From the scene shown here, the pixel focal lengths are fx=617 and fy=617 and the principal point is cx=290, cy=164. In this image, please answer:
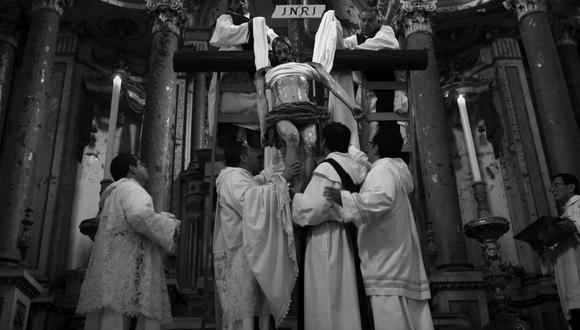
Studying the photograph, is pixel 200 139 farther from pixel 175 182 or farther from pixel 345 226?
pixel 345 226

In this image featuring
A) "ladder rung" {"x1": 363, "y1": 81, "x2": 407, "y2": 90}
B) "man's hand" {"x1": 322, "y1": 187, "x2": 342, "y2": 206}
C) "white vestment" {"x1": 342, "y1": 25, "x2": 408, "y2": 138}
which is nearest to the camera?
"man's hand" {"x1": 322, "y1": 187, "x2": 342, "y2": 206}

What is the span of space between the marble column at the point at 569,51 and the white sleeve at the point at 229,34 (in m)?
6.67

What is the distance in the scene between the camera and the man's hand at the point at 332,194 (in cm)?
398

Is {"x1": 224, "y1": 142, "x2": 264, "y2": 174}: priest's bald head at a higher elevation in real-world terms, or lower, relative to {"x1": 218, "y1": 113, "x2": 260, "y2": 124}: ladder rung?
lower

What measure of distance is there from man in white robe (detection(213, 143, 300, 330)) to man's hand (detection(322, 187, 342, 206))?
1.21 ft

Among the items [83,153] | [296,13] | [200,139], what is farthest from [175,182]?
[296,13]

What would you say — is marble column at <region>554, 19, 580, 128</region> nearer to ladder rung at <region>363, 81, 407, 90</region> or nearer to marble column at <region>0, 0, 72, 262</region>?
ladder rung at <region>363, 81, 407, 90</region>

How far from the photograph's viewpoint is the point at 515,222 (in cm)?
967

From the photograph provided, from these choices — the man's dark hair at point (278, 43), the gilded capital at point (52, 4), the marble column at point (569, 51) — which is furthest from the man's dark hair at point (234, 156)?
the marble column at point (569, 51)

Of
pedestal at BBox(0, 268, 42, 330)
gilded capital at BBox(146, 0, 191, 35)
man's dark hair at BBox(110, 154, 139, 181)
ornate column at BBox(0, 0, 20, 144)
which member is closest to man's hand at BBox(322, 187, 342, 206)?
man's dark hair at BBox(110, 154, 139, 181)

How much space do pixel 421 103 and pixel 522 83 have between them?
9.47ft

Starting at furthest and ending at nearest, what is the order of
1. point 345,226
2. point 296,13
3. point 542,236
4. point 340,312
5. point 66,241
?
point 66,241 → point 542,236 → point 296,13 → point 345,226 → point 340,312

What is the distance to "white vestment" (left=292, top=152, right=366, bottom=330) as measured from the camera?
151 inches

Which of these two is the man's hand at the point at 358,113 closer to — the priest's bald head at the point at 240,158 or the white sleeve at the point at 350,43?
the priest's bald head at the point at 240,158
